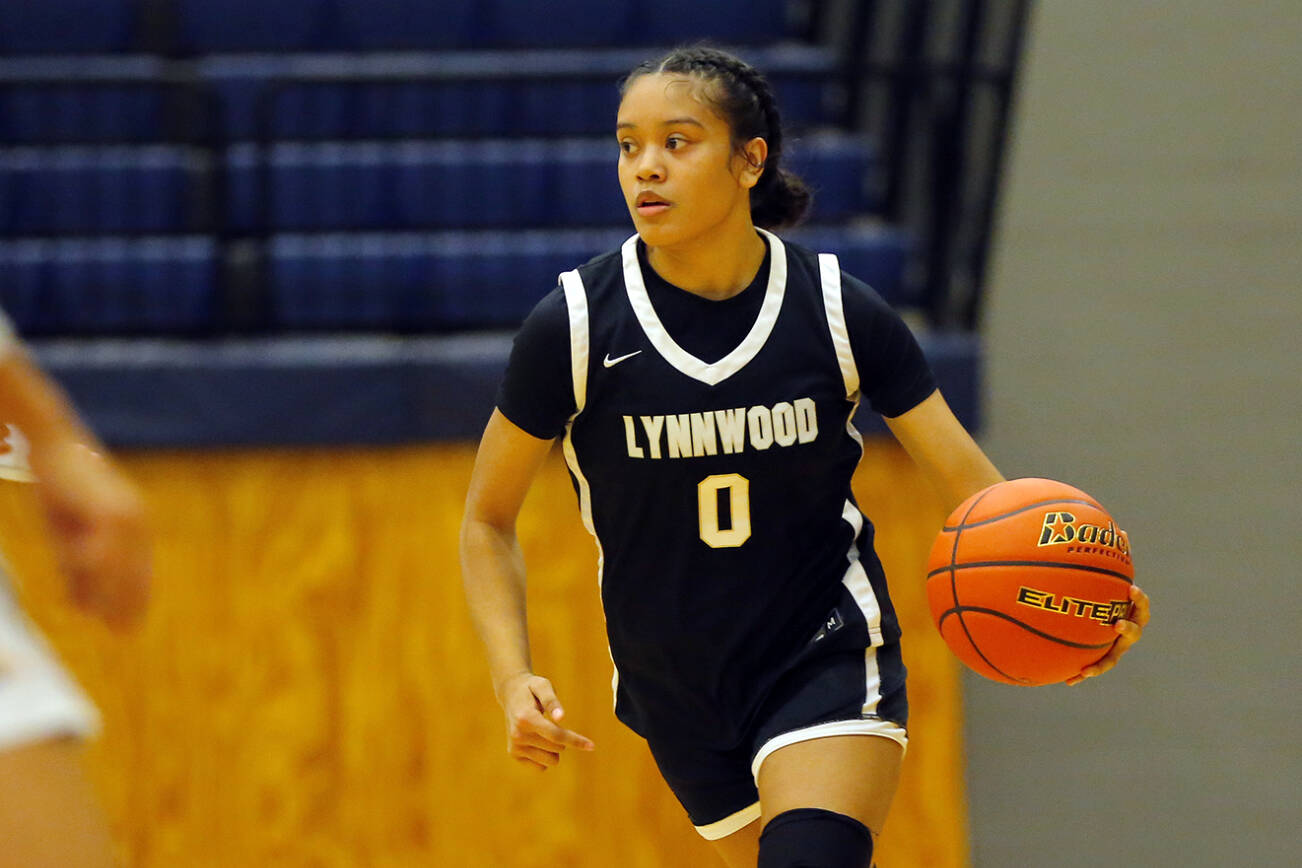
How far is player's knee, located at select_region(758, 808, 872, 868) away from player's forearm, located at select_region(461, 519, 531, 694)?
0.52 metres

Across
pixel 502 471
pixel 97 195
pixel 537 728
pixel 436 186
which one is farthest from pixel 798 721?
pixel 97 195

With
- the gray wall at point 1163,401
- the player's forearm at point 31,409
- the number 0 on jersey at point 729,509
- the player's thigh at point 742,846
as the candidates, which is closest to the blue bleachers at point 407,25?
the gray wall at point 1163,401

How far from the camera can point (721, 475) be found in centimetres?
272

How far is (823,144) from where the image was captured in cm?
588

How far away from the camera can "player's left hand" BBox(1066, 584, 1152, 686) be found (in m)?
2.65

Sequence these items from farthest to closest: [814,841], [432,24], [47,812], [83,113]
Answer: [432,24] → [83,113] → [814,841] → [47,812]

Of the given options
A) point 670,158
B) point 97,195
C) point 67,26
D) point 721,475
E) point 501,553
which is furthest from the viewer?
point 67,26

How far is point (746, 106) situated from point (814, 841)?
1224 mm

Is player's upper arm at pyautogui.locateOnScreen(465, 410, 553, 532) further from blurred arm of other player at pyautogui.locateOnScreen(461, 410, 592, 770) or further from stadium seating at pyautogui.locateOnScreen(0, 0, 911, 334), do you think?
stadium seating at pyautogui.locateOnScreen(0, 0, 911, 334)

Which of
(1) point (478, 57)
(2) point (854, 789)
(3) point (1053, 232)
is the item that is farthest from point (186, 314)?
(2) point (854, 789)

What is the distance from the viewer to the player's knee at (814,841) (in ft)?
8.18

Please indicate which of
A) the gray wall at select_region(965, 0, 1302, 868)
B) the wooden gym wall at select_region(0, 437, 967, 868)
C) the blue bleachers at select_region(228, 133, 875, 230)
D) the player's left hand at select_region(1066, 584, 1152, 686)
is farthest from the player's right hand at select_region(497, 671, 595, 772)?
the blue bleachers at select_region(228, 133, 875, 230)

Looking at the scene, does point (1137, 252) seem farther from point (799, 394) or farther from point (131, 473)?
point (131, 473)

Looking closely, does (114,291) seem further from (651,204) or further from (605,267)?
(651,204)
